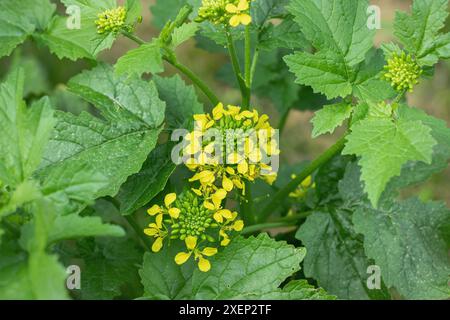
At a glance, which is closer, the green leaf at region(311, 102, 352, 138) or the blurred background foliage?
the green leaf at region(311, 102, 352, 138)

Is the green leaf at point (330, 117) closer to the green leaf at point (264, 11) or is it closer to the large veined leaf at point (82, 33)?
the green leaf at point (264, 11)

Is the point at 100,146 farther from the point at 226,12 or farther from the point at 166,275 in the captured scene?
the point at 226,12

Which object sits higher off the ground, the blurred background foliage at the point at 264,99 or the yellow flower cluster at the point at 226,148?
the blurred background foliage at the point at 264,99

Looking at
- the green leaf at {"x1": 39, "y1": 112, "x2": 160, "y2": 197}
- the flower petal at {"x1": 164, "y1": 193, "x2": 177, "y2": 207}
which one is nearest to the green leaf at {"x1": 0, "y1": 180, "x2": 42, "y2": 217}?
the green leaf at {"x1": 39, "y1": 112, "x2": 160, "y2": 197}

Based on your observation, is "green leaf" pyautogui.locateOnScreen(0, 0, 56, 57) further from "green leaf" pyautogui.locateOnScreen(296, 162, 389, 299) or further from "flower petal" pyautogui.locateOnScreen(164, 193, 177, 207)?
"green leaf" pyautogui.locateOnScreen(296, 162, 389, 299)

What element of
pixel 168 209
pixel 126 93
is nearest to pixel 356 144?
pixel 168 209

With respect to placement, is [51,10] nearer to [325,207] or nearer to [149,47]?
[149,47]

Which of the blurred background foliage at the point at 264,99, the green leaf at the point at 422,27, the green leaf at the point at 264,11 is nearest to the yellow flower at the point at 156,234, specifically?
the green leaf at the point at 264,11
